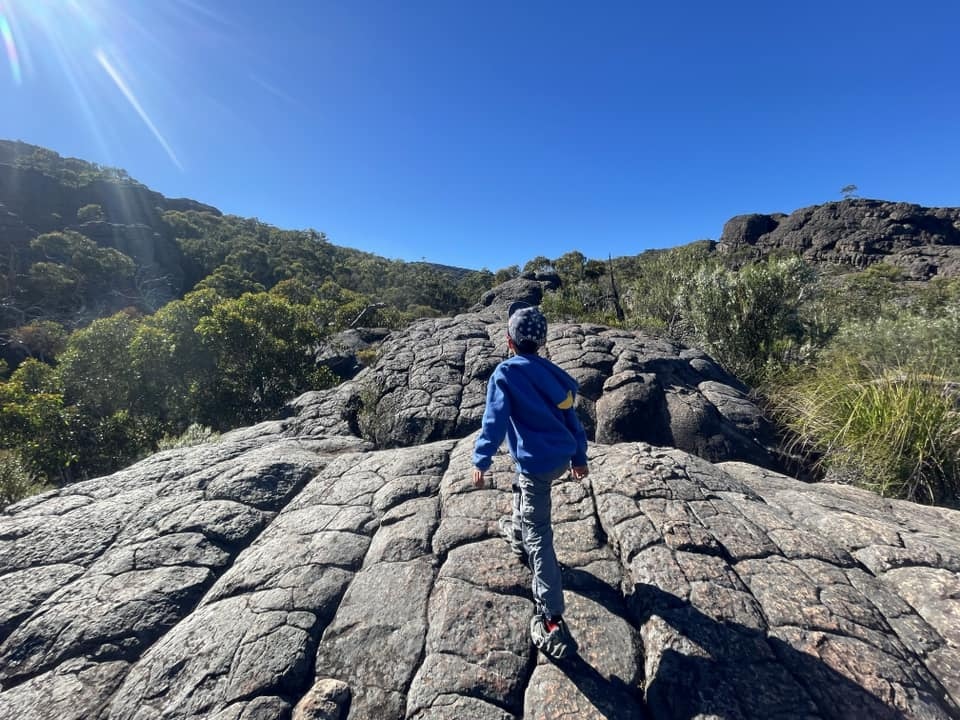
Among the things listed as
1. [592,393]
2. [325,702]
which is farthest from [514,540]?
[592,393]

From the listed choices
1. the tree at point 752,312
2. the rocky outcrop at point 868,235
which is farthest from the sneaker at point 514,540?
the rocky outcrop at point 868,235

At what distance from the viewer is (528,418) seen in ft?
9.37

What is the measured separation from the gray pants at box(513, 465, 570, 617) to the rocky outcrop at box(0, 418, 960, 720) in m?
0.39

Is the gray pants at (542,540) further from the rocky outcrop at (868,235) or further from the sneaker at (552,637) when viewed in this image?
the rocky outcrop at (868,235)

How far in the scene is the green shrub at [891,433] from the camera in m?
4.61

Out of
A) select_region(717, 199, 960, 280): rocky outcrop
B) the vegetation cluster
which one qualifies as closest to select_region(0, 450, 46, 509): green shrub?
the vegetation cluster

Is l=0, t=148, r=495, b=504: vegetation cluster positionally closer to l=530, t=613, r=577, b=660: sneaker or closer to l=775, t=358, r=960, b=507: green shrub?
l=530, t=613, r=577, b=660: sneaker

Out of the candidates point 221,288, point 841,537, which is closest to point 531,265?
point 221,288

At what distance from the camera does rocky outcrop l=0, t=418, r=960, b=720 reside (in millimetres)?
2445

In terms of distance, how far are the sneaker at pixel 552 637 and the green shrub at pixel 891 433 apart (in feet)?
15.5

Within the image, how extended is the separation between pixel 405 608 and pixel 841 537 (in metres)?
3.88

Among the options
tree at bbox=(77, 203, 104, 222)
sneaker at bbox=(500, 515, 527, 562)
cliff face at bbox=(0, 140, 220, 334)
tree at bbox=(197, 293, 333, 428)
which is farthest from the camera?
tree at bbox=(77, 203, 104, 222)

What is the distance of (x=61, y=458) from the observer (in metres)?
9.85

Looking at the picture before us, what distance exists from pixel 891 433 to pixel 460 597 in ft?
18.3
